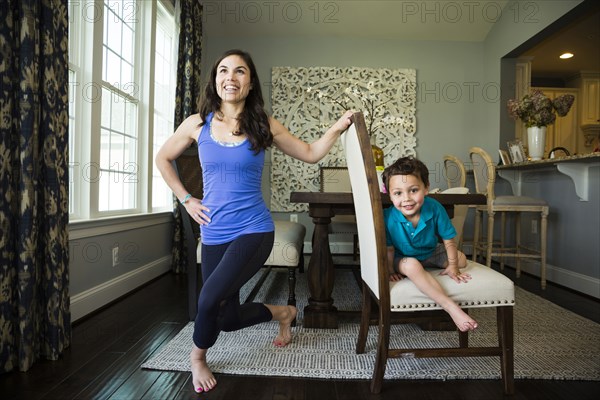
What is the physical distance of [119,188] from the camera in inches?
118

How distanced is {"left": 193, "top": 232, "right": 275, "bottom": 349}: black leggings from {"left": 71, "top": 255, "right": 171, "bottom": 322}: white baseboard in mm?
1098

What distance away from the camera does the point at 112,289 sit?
8.70ft

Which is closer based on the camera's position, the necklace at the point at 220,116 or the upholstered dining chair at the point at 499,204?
the necklace at the point at 220,116

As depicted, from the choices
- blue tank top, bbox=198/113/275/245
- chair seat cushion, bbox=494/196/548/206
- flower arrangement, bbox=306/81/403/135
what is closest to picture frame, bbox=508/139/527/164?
chair seat cushion, bbox=494/196/548/206

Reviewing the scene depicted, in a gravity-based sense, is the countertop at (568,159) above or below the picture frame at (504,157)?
below

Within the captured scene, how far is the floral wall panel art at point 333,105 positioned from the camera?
484 centimetres

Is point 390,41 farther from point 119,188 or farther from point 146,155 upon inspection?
point 119,188

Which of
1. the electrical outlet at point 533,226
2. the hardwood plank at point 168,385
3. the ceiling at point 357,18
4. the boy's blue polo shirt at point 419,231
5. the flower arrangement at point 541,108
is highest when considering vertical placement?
the ceiling at point 357,18

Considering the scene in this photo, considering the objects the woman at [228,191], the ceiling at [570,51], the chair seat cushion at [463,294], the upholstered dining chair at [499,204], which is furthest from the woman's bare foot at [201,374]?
the ceiling at [570,51]

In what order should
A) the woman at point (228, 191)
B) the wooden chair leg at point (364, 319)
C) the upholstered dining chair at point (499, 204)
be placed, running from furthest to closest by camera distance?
the upholstered dining chair at point (499, 204)
the wooden chair leg at point (364, 319)
the woman at point (228, 191)

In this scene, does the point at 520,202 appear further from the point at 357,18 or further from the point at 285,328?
the point at 357,18

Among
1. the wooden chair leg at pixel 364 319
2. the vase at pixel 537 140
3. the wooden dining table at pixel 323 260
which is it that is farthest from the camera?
the vase at pixel 537 140

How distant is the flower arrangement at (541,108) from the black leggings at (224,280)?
306cm

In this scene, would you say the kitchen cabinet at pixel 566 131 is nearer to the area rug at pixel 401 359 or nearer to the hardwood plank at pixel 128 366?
the area rug at pixel 401 359
